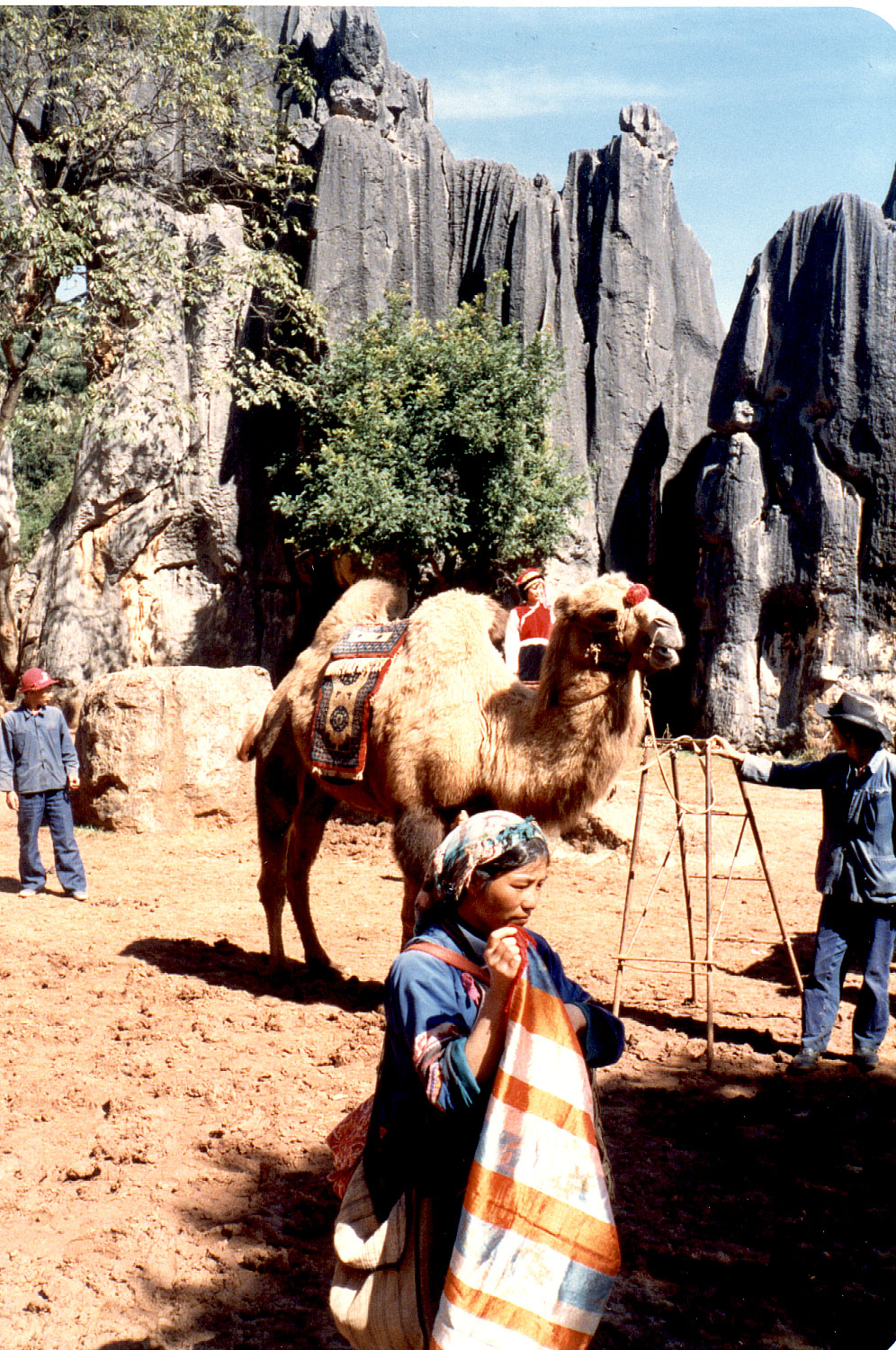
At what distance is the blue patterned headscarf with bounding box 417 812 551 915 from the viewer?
1984 mm

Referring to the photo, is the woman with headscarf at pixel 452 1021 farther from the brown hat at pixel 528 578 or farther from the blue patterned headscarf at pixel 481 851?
the brown hat at pixel 528 578

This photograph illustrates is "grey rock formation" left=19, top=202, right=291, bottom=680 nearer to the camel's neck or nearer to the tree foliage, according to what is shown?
the tree foliage

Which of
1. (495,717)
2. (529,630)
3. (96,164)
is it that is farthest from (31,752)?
(96,164)

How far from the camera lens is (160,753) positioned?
34.3ft

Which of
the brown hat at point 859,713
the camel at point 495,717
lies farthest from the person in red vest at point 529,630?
the brown hat at point 859,713

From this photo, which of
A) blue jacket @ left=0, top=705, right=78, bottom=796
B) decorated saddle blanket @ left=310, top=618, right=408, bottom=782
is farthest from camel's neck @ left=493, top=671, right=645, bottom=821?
blue jacket @ left=0, top=705, right=78, bottom=796

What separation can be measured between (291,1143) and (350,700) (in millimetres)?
2250

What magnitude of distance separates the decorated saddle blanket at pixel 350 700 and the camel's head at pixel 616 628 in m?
1.15

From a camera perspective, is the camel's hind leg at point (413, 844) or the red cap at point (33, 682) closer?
the camel's hind leg at point (413, 844)

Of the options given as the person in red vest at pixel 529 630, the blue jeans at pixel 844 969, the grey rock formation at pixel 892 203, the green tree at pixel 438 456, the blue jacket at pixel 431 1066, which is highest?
the grey rock formation at pixel 892 203

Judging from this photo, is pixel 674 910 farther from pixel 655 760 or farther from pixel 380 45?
pixel 380 45

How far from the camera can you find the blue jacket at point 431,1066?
1.81 meters

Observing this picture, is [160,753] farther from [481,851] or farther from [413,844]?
[481,851]

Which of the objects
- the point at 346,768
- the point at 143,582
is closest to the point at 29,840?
the point at 346,768
